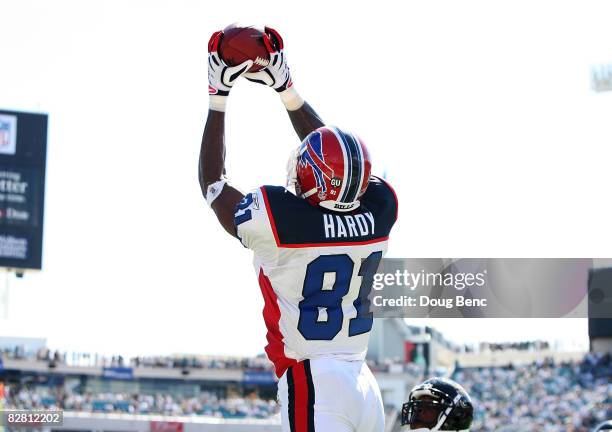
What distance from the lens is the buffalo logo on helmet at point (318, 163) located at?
15.8 feet

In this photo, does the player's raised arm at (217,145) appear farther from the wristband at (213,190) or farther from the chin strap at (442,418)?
the chin strap at (442,418)

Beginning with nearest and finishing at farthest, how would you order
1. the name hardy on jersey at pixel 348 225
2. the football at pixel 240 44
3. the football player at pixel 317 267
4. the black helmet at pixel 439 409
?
the football player at pixel 317 267 < the name hardy on jersey at pixel 348 225 < the football at pixel 240 44 < the black helmet at pixel 439 409

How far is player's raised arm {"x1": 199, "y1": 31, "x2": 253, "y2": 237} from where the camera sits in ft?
16.3

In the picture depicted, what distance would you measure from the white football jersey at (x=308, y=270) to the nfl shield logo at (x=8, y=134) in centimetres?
2864

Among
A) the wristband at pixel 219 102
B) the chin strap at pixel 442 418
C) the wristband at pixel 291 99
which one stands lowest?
the chin strap at pixel 442 418

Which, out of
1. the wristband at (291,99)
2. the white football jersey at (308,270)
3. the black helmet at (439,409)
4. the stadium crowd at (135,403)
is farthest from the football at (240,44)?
the stadium crowd at (135,403)

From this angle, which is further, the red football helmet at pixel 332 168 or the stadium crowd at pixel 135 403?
the stadium crowd at pixel 135 403

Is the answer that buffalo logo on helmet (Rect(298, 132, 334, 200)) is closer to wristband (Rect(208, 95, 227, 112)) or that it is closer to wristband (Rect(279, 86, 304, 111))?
wristband (Rect(208, 95, 227, 112))

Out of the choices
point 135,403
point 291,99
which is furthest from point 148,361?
point 291,99

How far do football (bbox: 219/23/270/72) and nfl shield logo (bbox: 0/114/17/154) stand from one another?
28.2 metres

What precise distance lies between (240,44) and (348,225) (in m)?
1.06

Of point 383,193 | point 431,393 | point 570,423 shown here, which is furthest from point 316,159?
point 570,423

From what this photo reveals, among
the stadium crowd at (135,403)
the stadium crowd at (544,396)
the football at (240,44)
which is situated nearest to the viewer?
the football at (240,44)

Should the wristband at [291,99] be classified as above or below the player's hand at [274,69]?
below
